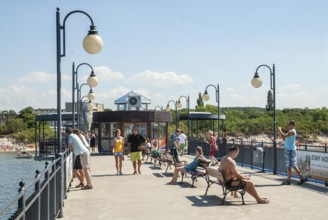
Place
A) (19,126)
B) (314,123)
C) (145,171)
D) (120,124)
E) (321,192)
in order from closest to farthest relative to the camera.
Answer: (321,192) < (145,171) < (120,124) < (314,123) < (19,126)

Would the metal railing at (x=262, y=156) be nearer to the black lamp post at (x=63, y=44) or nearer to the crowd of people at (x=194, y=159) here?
the crowd of people at (x=194, y=159)

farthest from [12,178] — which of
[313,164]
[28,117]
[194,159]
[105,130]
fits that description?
[28,117]

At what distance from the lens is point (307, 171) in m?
15.2

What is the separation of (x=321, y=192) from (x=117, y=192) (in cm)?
537

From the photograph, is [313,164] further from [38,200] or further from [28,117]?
[28,117]

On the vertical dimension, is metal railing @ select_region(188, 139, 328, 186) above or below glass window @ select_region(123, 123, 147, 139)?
below

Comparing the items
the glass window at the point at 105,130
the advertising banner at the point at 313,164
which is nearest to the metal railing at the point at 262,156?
the advertising banner at the point at 313,164

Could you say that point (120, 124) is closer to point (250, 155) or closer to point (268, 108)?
point (250, 155)

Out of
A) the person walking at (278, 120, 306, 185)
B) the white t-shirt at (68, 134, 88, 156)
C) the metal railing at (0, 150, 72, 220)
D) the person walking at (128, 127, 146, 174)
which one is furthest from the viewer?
the person walking at (128, 127, 146, 174)

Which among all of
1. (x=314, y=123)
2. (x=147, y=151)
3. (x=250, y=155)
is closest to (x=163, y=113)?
(x=147, y=151)

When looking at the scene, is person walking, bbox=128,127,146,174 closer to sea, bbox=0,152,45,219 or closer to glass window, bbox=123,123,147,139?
sea, bbox=0,152,45,219

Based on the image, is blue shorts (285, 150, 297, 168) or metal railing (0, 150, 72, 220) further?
blue shorts (285, 150, 297, 168)

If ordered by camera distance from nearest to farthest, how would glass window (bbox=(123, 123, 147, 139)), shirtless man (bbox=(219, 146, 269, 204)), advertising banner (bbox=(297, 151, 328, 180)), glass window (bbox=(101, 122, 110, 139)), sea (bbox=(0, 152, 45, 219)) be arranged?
shirtless man (bbox=(219, 146, 269, 204)) < advertising banner (bbox=(297, 151, 328, 180)) < sea (bbox=(0, 152, 45, 219)) < glass window (bbox=(123, 123, 147, 139)) < glass window (bbox=(101, 122, 110, 139))

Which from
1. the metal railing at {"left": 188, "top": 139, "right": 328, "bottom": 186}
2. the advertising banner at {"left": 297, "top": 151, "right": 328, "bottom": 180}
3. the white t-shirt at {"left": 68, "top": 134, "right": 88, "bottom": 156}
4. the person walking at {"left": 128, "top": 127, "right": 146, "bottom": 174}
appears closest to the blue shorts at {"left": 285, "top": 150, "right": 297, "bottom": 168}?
the advertising banner at {"left": 297, "top": 151, "right": 328, "bottom": 180}
